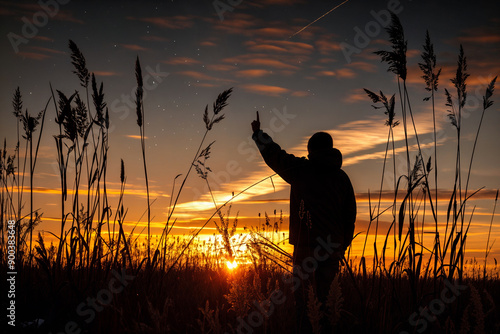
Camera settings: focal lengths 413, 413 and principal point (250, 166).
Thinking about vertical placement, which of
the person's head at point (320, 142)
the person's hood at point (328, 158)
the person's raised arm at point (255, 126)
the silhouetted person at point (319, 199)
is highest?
the person's raised arm at point (255, 126)

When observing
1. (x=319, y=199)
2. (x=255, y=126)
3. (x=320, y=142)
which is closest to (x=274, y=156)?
(x=255, y=126)

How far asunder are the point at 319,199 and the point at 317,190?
0.32 feet

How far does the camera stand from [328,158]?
439 centimetres

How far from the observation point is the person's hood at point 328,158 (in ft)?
14.3

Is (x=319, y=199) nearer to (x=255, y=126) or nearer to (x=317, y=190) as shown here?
(x=317, y=190)

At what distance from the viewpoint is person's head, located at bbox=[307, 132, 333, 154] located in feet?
14.8

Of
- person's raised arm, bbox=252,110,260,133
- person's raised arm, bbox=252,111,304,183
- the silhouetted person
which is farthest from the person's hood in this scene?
person's raised arm, bbox=252,110,260,133

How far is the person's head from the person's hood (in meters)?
0.06

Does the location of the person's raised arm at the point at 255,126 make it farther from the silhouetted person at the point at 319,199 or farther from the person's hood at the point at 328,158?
the person's hood at the point at 328,158

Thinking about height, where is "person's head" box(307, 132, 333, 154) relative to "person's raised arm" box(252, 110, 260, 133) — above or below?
below

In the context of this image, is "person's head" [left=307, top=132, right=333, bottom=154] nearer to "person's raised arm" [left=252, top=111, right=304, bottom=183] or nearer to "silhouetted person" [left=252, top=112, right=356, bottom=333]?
"silhouetted person" [left=252, top=112, right=356, bottom=333]

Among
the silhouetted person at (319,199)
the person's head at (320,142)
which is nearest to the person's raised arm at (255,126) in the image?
the silhouetted person at (319,199)

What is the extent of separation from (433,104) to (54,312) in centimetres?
342

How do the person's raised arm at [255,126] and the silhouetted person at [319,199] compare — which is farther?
the person's raised arm at [255,126]
